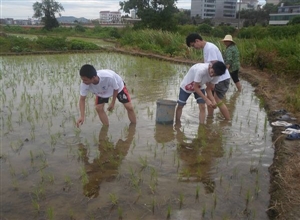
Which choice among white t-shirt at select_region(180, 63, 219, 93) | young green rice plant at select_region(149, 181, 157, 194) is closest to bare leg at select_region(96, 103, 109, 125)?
white t-shirt at select_region(180, 63, 219, 93)

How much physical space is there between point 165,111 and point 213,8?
300ft

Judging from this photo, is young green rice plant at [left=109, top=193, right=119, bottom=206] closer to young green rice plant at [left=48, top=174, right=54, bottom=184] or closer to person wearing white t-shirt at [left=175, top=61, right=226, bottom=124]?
young green rice plant at [left=48, top=174, right=54, bottom=184]

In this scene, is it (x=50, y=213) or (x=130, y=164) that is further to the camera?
(x=130, y=164)

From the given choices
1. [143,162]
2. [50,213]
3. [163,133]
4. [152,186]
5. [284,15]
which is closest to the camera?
[50,213]

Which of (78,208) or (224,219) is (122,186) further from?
(224,219)

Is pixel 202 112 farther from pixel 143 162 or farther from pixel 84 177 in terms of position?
pixel 84 177

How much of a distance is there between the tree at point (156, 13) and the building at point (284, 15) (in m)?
27.6

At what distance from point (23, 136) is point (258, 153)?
3.14 metres

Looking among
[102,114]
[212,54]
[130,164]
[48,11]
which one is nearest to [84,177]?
[130,164]

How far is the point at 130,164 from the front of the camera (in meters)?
3.42

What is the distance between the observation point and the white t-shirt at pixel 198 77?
405 cm

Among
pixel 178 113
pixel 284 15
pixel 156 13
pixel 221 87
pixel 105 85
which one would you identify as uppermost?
pixel 284 15

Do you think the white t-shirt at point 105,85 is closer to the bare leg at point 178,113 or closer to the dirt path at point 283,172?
the bare leg at point 178,113

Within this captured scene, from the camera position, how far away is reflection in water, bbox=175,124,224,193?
312cm
